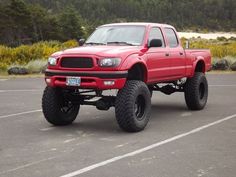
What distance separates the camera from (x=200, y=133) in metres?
8.48

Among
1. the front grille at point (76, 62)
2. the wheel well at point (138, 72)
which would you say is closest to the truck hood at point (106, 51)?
the front grille at point (76, 62)

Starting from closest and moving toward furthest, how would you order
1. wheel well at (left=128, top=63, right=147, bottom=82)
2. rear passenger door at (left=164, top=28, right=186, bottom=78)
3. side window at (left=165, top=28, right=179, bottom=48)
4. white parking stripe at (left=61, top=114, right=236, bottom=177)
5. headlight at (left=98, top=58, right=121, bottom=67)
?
white parking stripe at (left=61, top=114, right=236, bottom=177) → headlight at (left=98, top=58, right=121, bottom=67) → wheel well at (left=128, top=63, right=147, bottom=82) → rear passenger door at (left=164, top=28, right=186, bottom=78) → side window at (left=165, top=28, right=179, bottom=48)

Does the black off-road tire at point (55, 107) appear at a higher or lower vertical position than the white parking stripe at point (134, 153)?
higher

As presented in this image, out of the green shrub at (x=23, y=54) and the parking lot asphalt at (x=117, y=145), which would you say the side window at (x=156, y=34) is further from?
the green shrub at (x=23, y=54)

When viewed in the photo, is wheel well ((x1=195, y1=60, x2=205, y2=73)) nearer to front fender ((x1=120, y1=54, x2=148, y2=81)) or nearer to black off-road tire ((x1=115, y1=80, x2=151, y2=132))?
front fender ((x1=120, y1=54, x2=148, y2=81))

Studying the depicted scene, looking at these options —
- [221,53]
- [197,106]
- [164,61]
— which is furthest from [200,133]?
[221,53]

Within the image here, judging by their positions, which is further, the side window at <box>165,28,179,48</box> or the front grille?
the side window at <box>165,28,179,48</box>

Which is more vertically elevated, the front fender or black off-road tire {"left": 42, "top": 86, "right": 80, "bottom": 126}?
the front fender

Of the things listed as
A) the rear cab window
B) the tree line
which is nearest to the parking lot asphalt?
the rear cab window

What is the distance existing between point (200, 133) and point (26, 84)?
10568mm

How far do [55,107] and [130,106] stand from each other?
1597mm

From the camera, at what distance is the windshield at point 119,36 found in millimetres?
9547

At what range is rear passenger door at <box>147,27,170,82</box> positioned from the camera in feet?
30.8

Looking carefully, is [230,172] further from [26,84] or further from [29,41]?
[29,41]
